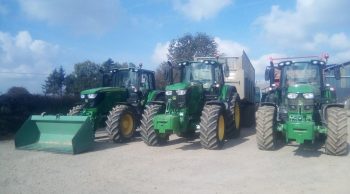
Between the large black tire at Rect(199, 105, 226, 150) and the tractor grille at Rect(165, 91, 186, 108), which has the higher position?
the tractor grille at Rect(165, 91, 186, 108)

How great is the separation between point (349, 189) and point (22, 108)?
44.5 feet

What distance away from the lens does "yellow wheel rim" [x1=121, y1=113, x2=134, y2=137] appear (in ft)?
40.2

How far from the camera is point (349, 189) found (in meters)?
6.42

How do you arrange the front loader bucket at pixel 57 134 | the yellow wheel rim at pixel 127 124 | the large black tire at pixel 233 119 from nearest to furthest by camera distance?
the front loader bucket at pixel 57 134 → the large black tire at pixel 233 119 → the yellow wheel rim at pixel 127 124

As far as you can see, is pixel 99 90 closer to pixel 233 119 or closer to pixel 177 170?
pixel 233 119

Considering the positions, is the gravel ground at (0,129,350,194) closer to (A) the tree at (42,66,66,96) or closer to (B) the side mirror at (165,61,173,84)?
→ (B) the side mirror at (165,61,173,84)

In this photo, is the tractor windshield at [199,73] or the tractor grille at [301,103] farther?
the tractor windshield at [199,73]

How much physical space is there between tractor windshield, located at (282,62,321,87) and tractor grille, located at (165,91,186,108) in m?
3.26

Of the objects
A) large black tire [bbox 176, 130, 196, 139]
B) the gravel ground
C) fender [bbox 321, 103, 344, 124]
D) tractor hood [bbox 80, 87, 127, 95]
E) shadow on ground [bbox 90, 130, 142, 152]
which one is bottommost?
the gravel ground

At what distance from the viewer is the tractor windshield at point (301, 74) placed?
11.0 meters

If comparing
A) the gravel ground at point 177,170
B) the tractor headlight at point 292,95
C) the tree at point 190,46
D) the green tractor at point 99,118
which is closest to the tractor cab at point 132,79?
the green tractor at point 99,118

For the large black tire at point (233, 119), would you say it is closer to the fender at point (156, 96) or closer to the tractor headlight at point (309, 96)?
the fender at point (156, 96)

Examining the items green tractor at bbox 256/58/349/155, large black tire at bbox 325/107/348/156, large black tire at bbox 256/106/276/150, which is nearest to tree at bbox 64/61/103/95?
green tractor at bbox 256/58/349/155

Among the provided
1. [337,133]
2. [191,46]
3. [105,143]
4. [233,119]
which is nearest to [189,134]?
[233,119]
